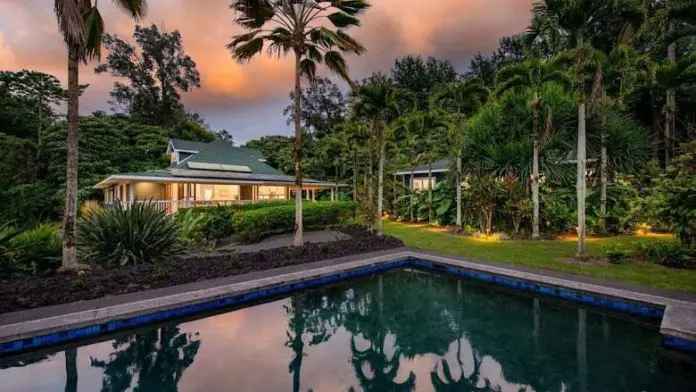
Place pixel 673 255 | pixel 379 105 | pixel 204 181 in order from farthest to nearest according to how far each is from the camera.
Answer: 1. pixel 204 181
2. pixel 379 105
3. pixel 673 255

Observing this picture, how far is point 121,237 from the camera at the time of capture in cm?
781

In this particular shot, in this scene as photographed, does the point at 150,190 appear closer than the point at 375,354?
No

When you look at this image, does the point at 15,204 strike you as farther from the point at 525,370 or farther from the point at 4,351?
the point at 525,370

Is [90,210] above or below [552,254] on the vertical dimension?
above

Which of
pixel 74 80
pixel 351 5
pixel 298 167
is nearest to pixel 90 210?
pixel 74 80

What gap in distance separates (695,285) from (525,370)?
14.6 feet

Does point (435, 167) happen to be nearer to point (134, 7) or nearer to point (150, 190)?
point (150, 190)

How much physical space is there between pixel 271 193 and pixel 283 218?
38.7 ft

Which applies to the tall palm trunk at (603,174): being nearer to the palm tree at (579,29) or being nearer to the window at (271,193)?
the palm tree at (579,29)

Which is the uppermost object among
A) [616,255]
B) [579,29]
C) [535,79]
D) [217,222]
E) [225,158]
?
[579,29]

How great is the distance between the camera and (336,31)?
33.3ft

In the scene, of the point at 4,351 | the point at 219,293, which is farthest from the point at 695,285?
the point at 4,351

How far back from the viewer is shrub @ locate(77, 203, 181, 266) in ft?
25.2

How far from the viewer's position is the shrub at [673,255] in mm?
7511
